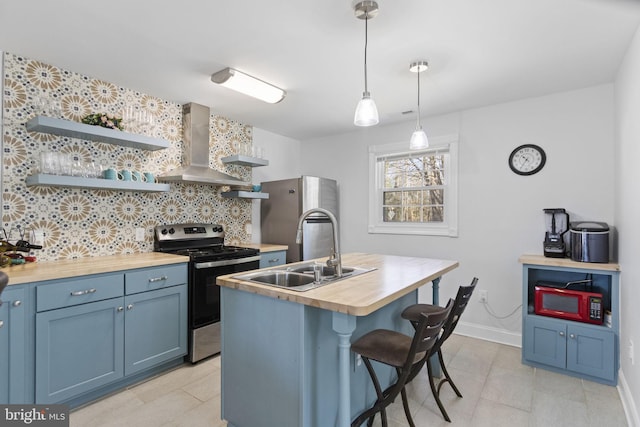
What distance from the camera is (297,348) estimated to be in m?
1.55

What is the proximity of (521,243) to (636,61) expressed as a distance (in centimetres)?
171

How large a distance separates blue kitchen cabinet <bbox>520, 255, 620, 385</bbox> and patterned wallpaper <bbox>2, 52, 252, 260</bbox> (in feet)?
10.6

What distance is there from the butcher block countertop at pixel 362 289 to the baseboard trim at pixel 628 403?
1249 mm

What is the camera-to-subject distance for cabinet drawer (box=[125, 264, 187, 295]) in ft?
7.86

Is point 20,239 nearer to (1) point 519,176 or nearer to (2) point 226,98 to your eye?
(2) point 226,98

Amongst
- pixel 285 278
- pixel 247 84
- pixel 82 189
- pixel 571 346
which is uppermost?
pixel 247 84

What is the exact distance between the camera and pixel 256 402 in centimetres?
172

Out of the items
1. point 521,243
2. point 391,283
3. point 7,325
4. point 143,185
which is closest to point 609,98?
point 521,243

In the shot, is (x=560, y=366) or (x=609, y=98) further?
(x=609, y=98)

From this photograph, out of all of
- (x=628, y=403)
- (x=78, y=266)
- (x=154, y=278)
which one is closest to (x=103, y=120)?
(x=78, y=266)

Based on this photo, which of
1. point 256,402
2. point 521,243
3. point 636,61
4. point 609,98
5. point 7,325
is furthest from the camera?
point 521,243

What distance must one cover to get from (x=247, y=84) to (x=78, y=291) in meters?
1.91

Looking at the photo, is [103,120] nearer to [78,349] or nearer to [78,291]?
[78,291]

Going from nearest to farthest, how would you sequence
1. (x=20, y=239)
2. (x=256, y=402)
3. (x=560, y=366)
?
1. (x=256, y=402)
2. (x=20, y=239)
3. (x=560, y=366)
